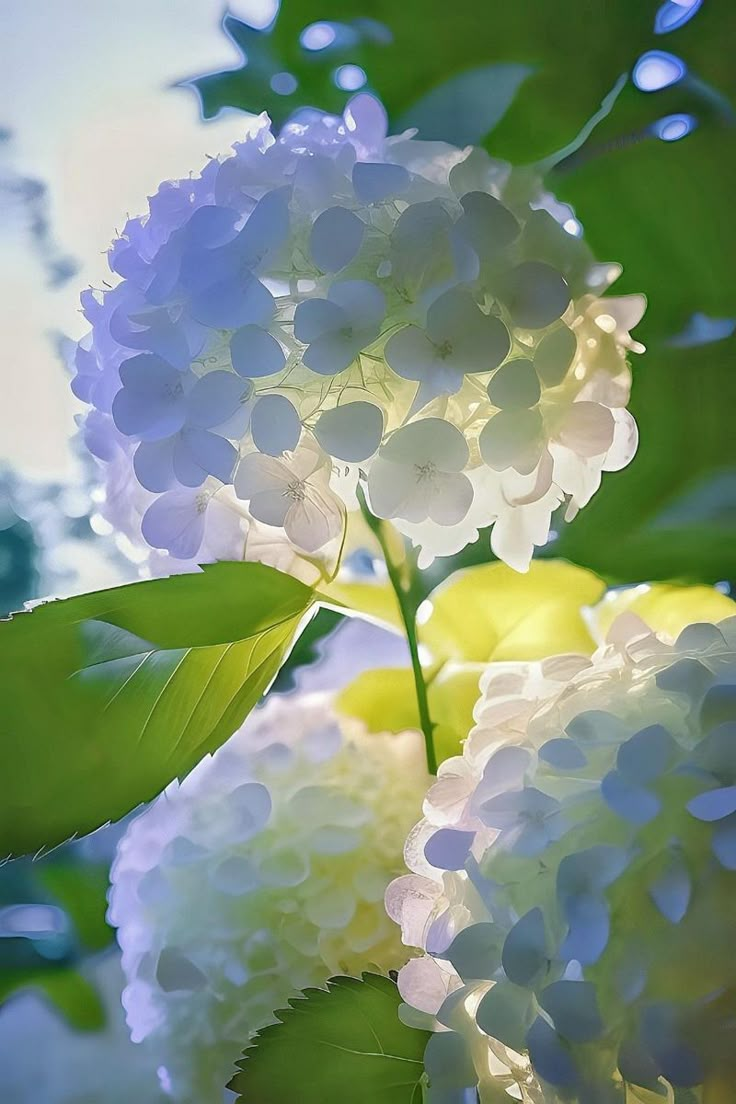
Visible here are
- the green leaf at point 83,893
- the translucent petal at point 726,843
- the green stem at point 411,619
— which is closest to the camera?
the translucent petal at point 726,843

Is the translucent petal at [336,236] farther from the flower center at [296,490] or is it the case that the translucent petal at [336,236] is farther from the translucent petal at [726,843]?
the translucent petal at [726,843]

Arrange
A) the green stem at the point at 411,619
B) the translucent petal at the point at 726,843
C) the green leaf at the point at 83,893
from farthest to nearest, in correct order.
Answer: the green leaf at the point at 83,893 → the green stem at the point at 411,619 → the translucent petal at the point at 726,843

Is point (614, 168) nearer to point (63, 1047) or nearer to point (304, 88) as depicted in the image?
point (304, 88)

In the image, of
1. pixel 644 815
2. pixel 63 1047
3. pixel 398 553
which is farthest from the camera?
pixel 63 1047

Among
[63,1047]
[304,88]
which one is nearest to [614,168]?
[304,88]

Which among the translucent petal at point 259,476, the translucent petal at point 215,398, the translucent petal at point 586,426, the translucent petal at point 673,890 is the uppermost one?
the translucent petal at point 215,398

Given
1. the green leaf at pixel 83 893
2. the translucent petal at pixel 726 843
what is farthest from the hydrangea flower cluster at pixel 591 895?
the green leaf at pixel 83 893
